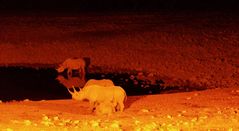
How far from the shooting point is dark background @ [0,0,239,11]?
3262 centimetres

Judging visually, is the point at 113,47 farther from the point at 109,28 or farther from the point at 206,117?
the point at 206,117

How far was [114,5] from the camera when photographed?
34.3 metres

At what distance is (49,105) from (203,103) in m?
3.14

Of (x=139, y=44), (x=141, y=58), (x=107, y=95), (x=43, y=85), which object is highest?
(x=107, y=95)

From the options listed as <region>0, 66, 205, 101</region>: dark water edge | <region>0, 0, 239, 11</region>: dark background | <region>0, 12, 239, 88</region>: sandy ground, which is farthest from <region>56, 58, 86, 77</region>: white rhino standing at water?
<region>0, 0, 239, 11</region>: dark background

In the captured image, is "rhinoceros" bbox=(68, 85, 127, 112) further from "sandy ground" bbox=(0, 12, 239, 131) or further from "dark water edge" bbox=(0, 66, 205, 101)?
"dark water edge" bbox=(0, 66, 205, 101)

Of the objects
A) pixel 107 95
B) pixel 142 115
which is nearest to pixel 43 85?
pixel 107 95

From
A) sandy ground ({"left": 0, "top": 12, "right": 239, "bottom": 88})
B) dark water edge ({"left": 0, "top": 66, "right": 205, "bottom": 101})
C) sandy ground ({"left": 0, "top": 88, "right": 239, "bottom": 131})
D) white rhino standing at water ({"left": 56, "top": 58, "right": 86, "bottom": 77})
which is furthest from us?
sandy ground ({"left": 0, "top": 12, "right": 239, "bottom": 88})

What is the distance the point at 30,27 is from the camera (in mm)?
24156

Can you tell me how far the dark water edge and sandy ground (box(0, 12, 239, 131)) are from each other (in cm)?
89

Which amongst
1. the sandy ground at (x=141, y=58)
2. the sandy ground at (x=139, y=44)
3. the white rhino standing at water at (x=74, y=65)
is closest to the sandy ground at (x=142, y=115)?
the sandy ground at (x=141, y=58)

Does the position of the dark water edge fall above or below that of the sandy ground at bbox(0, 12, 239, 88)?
below

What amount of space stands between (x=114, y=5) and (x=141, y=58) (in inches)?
589

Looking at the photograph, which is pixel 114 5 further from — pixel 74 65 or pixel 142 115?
pixel 142 115
